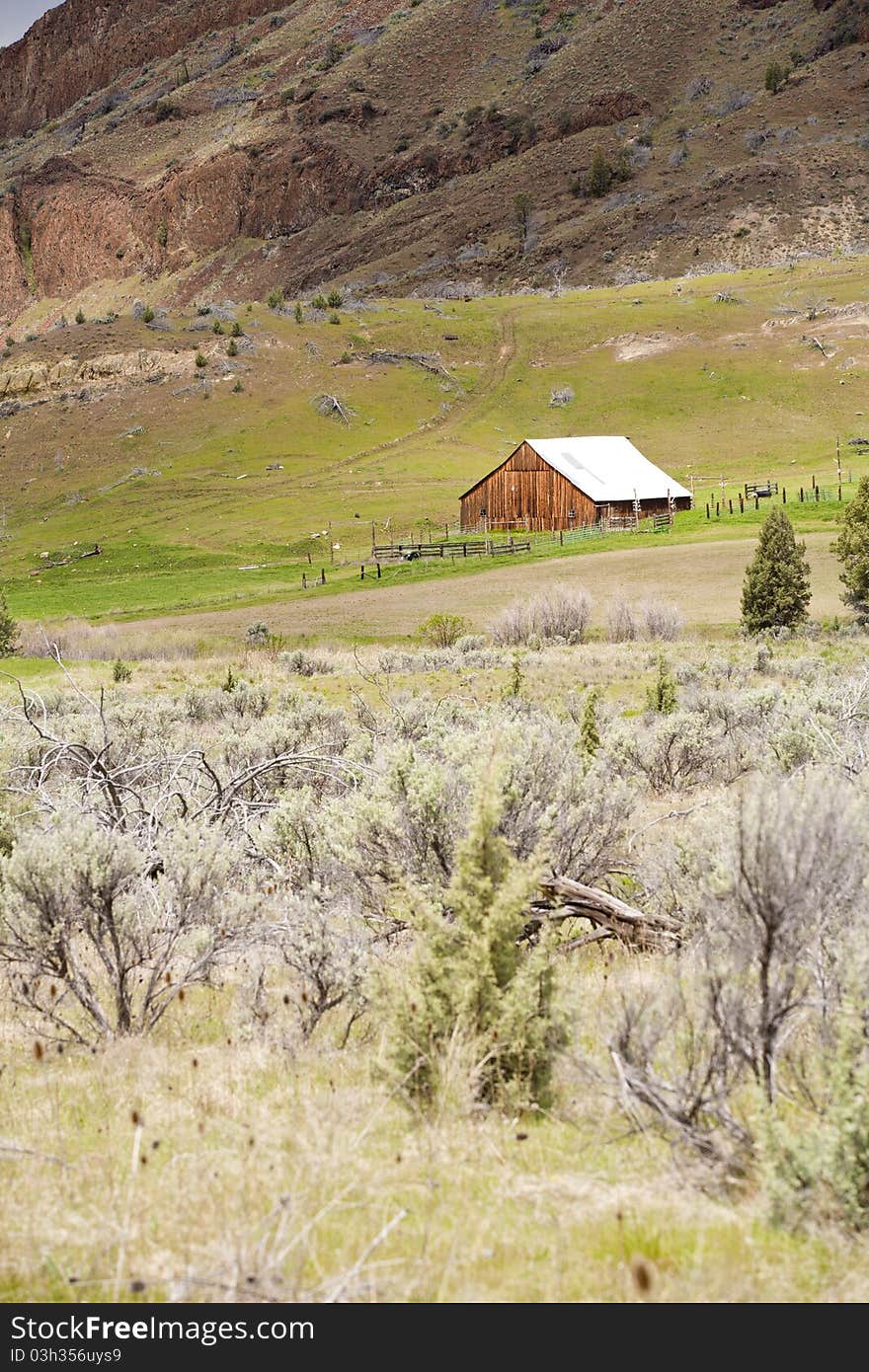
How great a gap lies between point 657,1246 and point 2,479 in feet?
280

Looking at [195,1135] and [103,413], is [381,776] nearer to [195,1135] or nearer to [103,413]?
[195,1135]

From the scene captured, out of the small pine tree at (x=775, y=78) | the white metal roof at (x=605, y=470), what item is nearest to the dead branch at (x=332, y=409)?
the white metal roof at (x=605, y=470)

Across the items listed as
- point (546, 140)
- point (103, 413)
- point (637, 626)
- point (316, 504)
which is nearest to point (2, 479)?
point (103, 413)

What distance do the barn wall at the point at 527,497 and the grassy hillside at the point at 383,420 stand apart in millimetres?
2952

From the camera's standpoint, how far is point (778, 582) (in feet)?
106

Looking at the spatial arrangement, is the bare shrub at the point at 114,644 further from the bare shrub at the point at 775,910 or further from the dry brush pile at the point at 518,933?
the bare shrub at the point at 775,910

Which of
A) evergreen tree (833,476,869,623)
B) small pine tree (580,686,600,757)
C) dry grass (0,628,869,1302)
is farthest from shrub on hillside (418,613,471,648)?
dry grass (0,628,869,1302)

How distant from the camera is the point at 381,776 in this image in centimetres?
661

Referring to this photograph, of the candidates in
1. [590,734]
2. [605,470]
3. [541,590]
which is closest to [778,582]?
[541,590]

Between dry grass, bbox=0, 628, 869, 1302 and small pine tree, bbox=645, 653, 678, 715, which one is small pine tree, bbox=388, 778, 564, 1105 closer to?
dry grass, bbox=0, 628, 869, 1302

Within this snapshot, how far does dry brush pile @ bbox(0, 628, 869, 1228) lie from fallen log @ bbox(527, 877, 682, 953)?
18 millimetres

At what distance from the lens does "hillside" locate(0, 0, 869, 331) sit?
116688 mm

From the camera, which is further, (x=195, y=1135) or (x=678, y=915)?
(x=678, y=915)

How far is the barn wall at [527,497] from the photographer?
202ft
